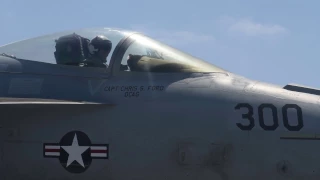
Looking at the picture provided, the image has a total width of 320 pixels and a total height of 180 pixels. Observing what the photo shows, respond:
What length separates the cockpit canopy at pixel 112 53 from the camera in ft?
26.0

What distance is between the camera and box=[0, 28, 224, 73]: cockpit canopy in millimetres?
7914

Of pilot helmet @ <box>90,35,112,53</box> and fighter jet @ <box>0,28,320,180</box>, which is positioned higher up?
pilot helmet @ <box>90,35,112,53</box>

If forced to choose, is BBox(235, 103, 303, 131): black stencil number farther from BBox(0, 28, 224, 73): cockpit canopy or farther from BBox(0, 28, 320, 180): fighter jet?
BBox(0, 28, 224, 73): cockpit canopy

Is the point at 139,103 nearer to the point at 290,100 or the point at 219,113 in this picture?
the point at 219,113

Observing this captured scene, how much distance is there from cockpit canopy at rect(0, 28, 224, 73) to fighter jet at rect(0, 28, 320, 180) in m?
0.02

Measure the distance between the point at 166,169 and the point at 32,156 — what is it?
1.80 m

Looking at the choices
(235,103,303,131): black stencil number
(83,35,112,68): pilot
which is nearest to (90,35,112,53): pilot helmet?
(83,35,112,68): pilot

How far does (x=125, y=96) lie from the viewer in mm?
7535

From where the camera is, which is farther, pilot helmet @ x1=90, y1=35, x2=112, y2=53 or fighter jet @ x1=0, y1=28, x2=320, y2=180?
pilot helmet @ x1=90, y1=35, x2=112, y2=53

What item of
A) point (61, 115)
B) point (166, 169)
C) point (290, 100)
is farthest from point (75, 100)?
point (290, 100)

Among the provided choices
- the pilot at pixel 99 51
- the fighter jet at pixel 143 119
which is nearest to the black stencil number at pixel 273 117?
the fighter jet at pixel 143 119

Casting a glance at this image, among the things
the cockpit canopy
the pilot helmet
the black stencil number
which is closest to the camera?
the black stencil number

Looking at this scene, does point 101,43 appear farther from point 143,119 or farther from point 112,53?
point 143,119

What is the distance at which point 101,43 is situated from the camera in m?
8.19
